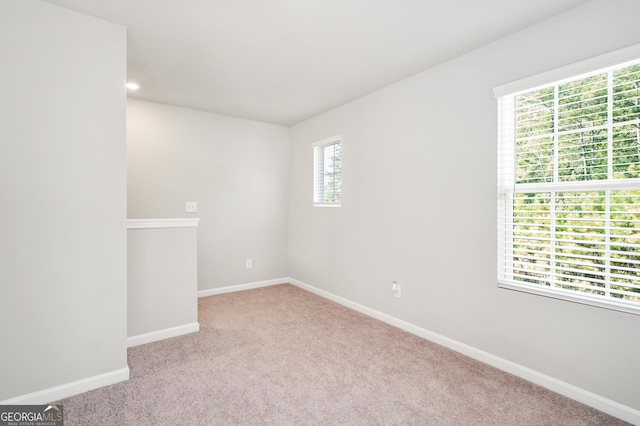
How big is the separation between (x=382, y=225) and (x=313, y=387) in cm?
173

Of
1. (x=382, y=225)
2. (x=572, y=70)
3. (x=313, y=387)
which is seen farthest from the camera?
(x=382, y=225)

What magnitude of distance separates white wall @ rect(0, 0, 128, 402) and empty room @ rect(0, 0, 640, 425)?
0.04 feet

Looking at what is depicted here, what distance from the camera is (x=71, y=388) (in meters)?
1.93

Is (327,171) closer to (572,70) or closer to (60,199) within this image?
(572,70)

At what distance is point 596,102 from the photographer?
187 centimetres

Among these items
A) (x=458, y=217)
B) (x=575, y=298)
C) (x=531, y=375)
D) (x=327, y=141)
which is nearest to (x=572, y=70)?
(x=458, y=217)

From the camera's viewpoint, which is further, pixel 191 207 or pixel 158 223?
pixel 191 207

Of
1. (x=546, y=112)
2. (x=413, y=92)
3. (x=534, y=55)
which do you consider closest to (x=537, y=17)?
(x=534, y=55)

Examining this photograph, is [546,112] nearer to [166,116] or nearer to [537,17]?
[537,17]

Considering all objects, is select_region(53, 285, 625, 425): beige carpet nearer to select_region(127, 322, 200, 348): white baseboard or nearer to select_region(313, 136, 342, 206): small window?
select_region(127, 322, 200, 348): white baseboard

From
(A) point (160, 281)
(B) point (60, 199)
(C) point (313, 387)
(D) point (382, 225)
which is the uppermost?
(B) point (60, 199)

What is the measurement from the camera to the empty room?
1.78 m

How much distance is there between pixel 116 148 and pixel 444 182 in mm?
2591

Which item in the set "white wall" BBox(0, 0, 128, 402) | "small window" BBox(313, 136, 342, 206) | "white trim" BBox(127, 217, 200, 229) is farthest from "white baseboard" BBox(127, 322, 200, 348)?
"small window" BBox(313, 136, 342, 206)
